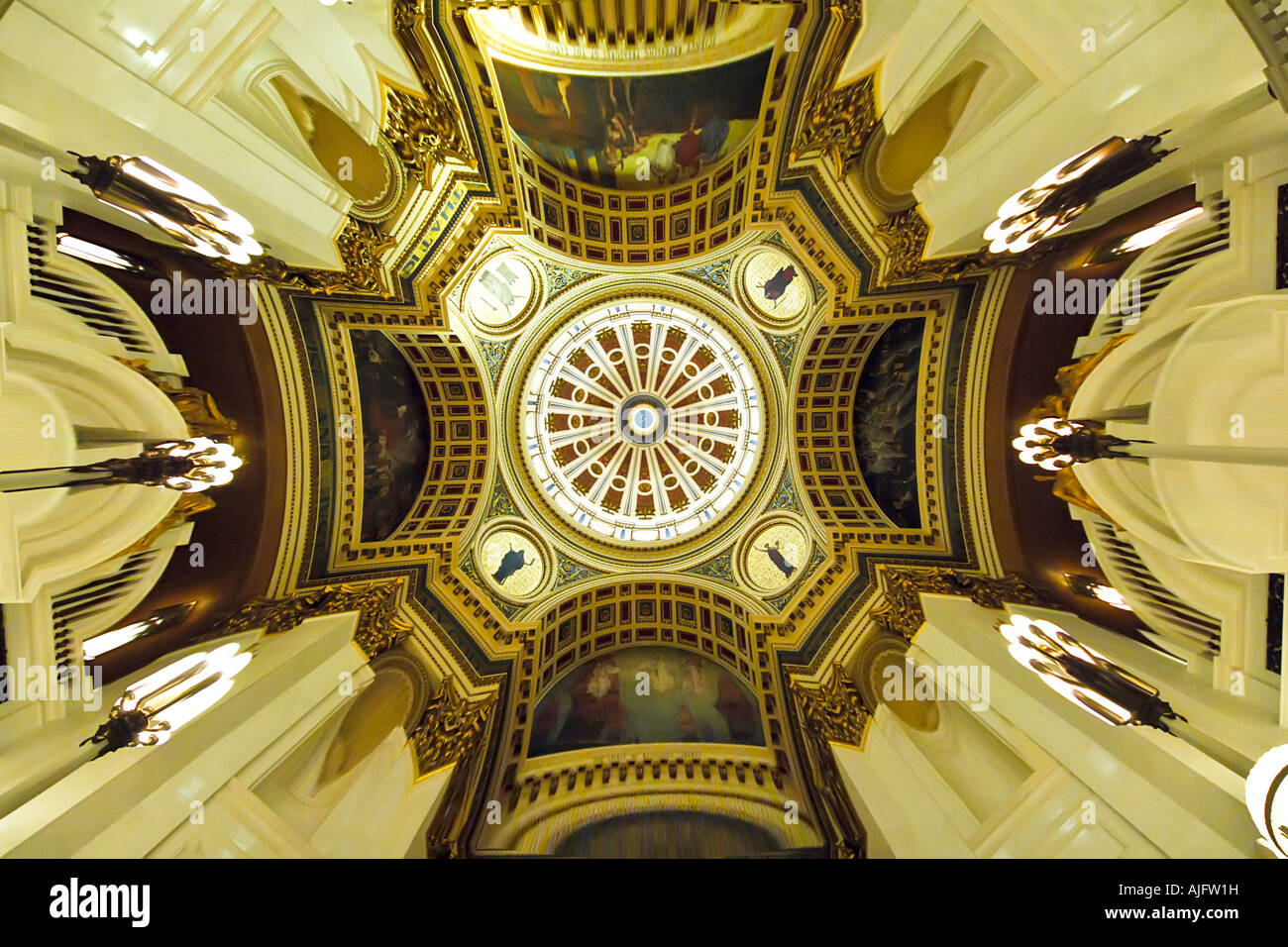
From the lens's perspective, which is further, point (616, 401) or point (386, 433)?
point (616, 401)

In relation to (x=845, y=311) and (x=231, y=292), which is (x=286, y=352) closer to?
(x=231, y=292)

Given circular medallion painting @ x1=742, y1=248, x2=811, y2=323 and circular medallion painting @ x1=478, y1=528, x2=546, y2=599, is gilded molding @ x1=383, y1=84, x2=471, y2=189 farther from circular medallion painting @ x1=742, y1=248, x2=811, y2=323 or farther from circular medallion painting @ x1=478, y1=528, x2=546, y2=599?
circular medallion painting @ x1=478, y1=528, x2=546, y2=599

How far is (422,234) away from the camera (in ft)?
35.1

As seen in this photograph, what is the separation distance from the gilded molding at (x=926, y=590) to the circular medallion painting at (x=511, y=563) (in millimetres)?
9418

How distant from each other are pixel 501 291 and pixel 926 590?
1263 centimetres

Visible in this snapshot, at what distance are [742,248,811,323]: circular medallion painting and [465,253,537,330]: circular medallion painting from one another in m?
5.86

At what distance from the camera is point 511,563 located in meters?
16.3

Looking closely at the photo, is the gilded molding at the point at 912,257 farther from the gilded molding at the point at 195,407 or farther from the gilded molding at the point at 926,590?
the gilded molding at the point at 195,407

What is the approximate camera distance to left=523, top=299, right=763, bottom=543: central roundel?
675 inches

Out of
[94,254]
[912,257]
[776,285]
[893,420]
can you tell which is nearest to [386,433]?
[94,254]

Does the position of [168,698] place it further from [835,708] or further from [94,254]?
[835,708]

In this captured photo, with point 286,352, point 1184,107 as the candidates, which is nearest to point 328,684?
point 286,352

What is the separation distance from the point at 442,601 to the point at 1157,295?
14580 millimetres

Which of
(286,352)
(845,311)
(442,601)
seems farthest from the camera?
(442,601)
